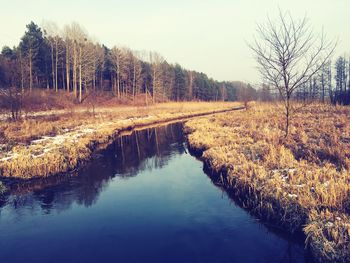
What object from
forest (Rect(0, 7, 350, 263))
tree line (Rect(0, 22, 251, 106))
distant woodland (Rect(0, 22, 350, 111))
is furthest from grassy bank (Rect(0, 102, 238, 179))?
tree line (Rect(0, 22, 251, 106))

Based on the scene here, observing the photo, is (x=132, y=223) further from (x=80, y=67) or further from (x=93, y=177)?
(x=80, y=67)

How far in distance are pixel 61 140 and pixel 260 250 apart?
15265 mm

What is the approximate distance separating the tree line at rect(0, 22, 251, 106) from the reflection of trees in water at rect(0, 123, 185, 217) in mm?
23243

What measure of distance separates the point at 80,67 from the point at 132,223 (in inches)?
1705

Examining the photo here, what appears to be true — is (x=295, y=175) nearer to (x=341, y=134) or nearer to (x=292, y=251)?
(x=292, y=251)

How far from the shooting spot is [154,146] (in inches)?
899

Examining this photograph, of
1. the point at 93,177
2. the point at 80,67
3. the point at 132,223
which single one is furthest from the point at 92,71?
the point at 132,223

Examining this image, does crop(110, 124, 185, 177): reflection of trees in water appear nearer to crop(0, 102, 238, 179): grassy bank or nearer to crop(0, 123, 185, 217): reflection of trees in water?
crop(0, 123, 185, 217): reflection of trees in water

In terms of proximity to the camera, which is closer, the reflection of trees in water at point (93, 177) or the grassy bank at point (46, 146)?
the reflection of trees in water at point (93, 177)

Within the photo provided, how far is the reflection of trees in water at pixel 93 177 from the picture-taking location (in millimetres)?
11328

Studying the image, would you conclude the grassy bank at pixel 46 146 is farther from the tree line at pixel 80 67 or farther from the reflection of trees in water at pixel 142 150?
the tree line at pixel 80 67

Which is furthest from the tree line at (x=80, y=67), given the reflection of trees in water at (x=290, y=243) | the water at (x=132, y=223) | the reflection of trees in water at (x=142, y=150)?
the reflection of trees in water at (x=290, y=243)

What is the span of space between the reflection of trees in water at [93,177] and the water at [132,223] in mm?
43

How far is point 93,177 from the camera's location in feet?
47.4
